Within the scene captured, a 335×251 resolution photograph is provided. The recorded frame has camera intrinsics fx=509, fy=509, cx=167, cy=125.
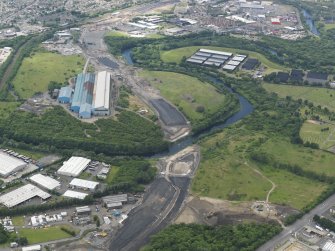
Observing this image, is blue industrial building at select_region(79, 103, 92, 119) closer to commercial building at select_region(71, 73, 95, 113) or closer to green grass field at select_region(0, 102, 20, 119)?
commercial building at select_region(71, 73, 95, 113)

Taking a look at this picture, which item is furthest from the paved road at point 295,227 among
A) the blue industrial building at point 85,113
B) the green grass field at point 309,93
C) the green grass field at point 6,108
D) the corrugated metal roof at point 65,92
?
the green grass field at point 6,108

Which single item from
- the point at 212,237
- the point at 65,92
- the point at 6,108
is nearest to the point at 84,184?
the point at 212,237

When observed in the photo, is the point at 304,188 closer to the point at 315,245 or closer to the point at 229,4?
the point at 315,245

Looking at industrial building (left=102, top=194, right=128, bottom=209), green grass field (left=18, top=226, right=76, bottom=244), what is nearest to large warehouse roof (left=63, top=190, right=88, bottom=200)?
industrial building (left=102, top=194, right=128, bottom=209)

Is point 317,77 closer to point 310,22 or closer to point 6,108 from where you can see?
point 310,22

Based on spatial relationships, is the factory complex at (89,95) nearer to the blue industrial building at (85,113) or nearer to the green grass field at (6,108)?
the blue industrial building at (85,113)

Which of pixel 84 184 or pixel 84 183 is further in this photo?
pixel 84 183
